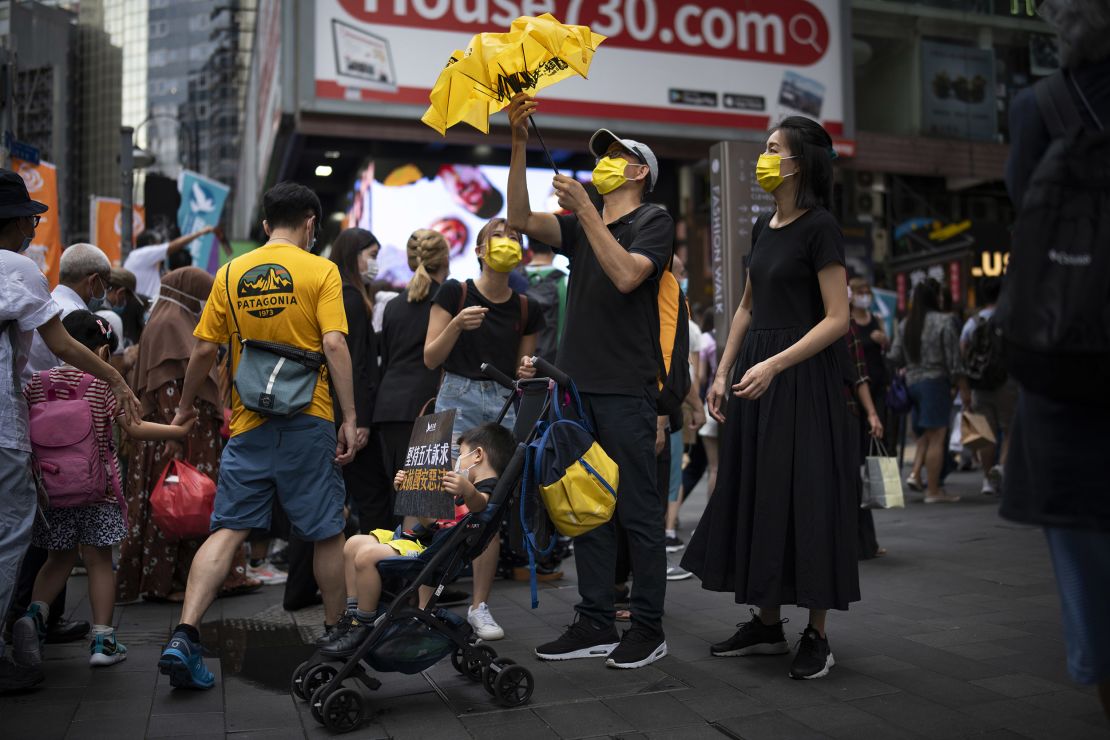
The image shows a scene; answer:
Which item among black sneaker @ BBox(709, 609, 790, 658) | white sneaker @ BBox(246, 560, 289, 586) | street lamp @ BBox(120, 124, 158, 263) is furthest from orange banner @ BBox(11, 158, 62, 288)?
black sneaker @ BBox(709, 609, 790, 658)

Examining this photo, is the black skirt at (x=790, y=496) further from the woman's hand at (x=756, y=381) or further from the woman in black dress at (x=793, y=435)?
the woman's hand at (x=756, y=381)

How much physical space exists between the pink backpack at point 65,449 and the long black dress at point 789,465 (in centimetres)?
267

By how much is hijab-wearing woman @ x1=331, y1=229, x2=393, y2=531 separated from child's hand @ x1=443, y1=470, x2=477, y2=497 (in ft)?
7.23

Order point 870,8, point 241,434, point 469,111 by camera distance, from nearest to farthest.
A: point 469,111, point 241,434, point 870,8

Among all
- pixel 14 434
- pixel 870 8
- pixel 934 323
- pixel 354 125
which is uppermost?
pixel 870 8

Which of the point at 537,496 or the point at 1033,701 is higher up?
the point at 537,496

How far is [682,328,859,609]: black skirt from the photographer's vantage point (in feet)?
13.2

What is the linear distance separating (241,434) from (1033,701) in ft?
10.6

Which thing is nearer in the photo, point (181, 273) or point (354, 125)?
point (181, 273)

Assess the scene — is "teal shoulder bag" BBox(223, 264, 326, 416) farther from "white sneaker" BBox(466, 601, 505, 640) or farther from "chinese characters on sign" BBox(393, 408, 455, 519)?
"white sneaker" BBox(466, 601, 505, 640)

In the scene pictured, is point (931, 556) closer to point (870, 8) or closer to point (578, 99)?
point (578, 99)

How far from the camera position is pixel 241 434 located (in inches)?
169

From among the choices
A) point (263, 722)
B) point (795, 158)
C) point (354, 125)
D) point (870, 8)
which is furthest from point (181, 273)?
point (870, 8)

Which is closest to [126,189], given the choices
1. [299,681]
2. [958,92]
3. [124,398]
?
[124,398]
